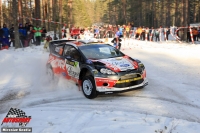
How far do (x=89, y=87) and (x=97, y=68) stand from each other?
651 mm

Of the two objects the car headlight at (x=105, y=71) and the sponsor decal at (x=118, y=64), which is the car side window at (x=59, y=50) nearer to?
the sponsor decal at (x=118, y=64)

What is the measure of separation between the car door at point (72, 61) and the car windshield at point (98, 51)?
0.27 metres

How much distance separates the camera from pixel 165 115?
588 centimetres

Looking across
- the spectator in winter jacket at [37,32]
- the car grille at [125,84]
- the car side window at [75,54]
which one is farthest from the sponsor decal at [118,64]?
the spectator in winter jacket at [37,32]

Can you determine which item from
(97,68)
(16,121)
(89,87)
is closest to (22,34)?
(89,87)

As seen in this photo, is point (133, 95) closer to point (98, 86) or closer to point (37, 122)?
point (98, 86)

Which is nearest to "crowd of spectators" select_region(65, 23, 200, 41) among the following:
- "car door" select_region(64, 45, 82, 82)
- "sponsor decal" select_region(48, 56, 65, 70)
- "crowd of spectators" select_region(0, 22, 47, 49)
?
"crowd of spectators" select_region(0, 22, 47, 49)

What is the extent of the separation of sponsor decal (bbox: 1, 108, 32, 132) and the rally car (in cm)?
213

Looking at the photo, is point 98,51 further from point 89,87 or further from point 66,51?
point 89,87

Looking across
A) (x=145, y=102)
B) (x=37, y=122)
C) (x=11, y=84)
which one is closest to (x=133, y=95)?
(x=145, y=102)

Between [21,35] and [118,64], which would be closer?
[118,64]

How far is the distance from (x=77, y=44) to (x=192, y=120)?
4.81 meters

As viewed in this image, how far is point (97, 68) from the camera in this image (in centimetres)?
Answer: 732

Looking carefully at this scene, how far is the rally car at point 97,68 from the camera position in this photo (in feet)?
23.5
